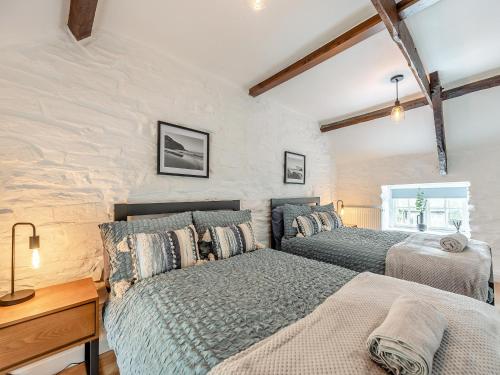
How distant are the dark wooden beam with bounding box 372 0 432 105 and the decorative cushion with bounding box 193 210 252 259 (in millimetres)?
1920

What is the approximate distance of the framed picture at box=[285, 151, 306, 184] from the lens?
3.42 meters

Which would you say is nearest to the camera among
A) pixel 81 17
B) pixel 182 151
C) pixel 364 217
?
pixel 81 17

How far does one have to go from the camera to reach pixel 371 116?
11.1 ft

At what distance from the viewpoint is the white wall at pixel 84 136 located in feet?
4.77

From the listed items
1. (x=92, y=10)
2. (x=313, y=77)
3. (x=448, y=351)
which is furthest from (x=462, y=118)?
(x=92, y=10)

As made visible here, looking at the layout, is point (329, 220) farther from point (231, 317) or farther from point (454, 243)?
point (231, 317)

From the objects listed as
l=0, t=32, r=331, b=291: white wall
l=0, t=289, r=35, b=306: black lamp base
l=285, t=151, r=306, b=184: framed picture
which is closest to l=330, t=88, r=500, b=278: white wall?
l=285, t=151, r=306, b=184: framed picture

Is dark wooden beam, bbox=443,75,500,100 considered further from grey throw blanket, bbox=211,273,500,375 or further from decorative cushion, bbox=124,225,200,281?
decorative cushion, bbox=124,225,200,281

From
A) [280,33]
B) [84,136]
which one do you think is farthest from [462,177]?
[84,136]

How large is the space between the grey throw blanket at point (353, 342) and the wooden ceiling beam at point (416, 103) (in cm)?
265

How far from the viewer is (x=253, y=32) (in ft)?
6.01

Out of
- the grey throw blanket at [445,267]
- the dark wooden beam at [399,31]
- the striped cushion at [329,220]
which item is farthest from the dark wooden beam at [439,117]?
the striped cushion at [329,220]

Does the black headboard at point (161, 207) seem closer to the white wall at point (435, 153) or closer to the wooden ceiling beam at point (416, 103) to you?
the wooden ceiling beam at point (416, 103)

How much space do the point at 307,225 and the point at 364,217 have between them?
80.1 inches
